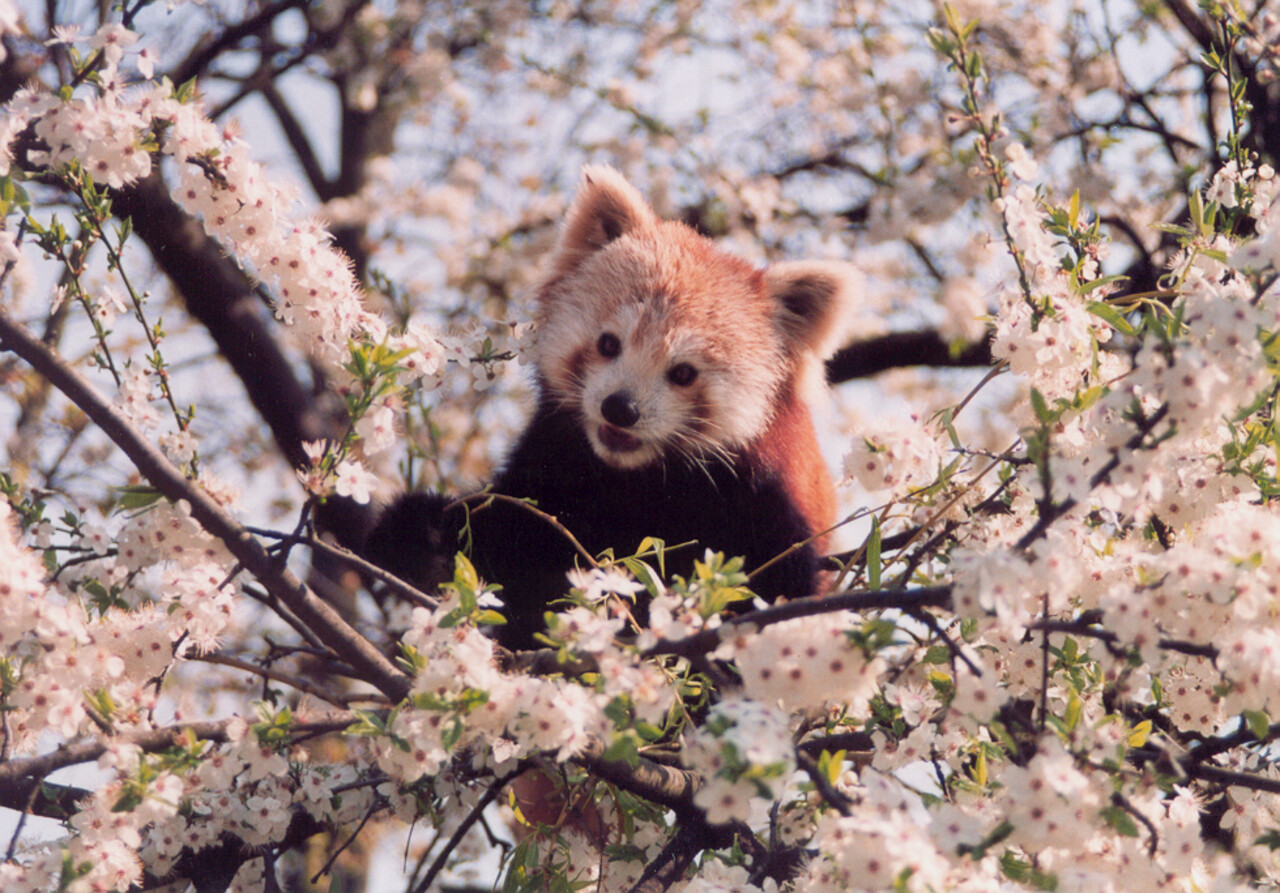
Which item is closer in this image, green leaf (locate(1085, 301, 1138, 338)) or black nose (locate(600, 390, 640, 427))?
green leaf (locate(1085, 301, 1138, 338))

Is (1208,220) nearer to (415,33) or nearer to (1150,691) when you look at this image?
(1150,691)

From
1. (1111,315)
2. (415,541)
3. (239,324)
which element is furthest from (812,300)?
(239,324)

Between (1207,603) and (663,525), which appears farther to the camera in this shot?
(663,525)

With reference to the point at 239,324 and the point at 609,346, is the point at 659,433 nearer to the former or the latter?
the point at 609,346

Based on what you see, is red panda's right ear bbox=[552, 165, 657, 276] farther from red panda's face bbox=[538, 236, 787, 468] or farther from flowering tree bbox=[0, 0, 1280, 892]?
flowering tree bbox=[0, 0, 1280, 892]

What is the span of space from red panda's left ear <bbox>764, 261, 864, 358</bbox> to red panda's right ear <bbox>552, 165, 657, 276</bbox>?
0.57 metres

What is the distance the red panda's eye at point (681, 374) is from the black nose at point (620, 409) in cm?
25

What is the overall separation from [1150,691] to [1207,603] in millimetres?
1042

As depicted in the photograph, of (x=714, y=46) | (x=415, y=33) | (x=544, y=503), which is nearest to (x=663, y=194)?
(x=714, y=46)

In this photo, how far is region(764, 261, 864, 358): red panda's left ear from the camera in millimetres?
4070

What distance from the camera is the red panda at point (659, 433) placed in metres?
3.66

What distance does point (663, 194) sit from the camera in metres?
6.79

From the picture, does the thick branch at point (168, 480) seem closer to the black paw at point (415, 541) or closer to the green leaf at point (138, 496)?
the green leaf at point (138, 496)

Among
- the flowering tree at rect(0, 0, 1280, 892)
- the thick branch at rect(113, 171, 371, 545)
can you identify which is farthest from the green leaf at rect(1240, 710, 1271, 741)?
the thick branch at rect(113, 171, 371, 545)
